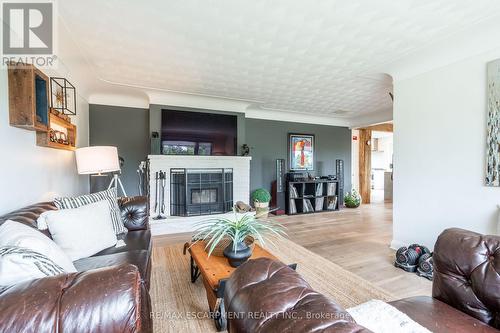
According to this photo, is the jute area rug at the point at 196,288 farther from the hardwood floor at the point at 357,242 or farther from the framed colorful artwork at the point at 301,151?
the framed colorful artwork at the point at 301,151

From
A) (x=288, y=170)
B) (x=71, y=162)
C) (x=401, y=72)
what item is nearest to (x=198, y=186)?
(x=71, y=162)

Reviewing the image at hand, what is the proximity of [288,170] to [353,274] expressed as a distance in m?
3.60

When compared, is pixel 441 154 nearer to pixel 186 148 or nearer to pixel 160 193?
pixel 186 148

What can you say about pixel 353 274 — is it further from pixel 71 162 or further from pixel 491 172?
pixel 71 162

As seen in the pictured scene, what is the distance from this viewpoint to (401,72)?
3029mm

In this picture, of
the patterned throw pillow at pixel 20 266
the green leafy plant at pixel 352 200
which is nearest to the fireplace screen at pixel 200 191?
the green leafy plant at pixel 352 200

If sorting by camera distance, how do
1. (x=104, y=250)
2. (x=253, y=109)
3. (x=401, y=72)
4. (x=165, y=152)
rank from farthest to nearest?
1. (x=253, y=109)
2. (x=165, y=152)
3. (x=401, y=72)
4. (x=104, y=250)

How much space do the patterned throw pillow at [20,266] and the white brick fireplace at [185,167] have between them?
3225 mm

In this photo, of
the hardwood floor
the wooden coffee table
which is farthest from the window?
the wooden coffee table

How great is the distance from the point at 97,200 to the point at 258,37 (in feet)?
7.32

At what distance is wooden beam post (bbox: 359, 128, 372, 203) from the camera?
6.90m

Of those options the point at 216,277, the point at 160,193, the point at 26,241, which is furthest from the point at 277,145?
the point at 26,241

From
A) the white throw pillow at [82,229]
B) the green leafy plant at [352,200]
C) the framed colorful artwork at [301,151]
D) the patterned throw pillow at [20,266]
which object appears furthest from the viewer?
the green leafy plant at [352,200]

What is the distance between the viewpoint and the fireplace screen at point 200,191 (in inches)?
172
